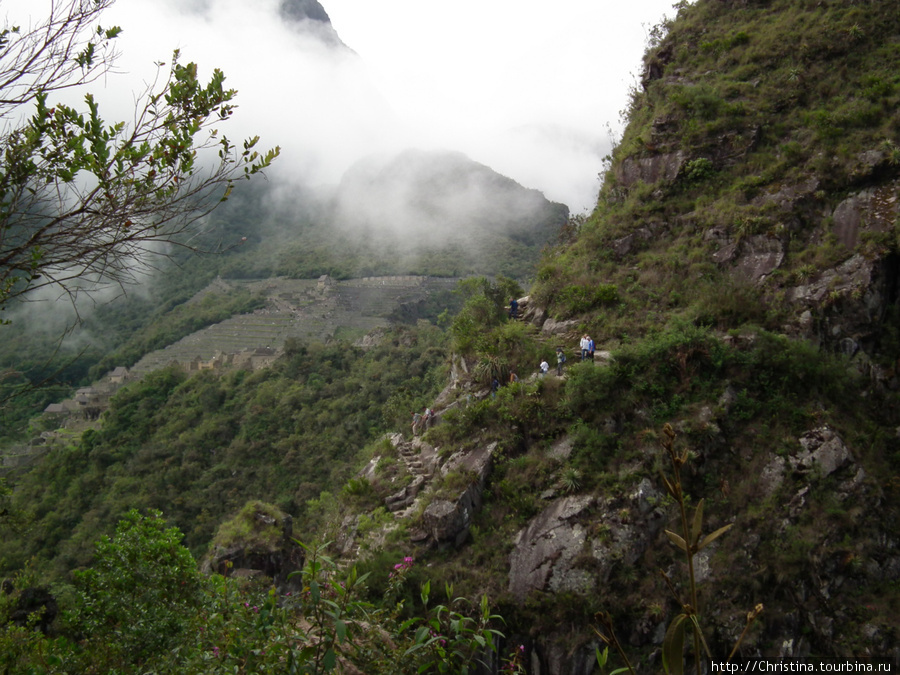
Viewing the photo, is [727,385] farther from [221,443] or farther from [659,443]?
[221,443]

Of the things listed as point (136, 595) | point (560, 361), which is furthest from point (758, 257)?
point (136, 595)

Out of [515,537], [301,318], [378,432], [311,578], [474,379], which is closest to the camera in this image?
[311,578]

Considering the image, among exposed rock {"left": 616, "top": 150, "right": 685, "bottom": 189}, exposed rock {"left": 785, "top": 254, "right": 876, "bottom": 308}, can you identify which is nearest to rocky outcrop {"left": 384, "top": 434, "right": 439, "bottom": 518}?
exposed rock {"left": 785, "top": 254, "right": 876, "bottom": 308}

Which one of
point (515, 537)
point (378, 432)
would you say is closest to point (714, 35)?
point (515, 537)

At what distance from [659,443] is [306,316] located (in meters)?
37.6

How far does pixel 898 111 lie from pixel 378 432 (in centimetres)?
1893

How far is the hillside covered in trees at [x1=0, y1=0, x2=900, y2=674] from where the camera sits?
261 inches

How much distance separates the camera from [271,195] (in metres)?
78.8

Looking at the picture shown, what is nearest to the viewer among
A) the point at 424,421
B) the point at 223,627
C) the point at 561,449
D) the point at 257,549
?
the point at 223,627

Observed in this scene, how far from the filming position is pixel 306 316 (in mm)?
44031

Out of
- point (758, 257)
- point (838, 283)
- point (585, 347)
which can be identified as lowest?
point (585, 347)

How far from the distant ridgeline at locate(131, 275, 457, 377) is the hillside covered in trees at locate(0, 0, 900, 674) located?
25.5m

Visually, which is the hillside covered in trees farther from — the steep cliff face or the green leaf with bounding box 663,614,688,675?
the green leaf with bounding box 663,614,688,675

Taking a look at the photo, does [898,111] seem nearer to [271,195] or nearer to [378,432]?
[378,432]
